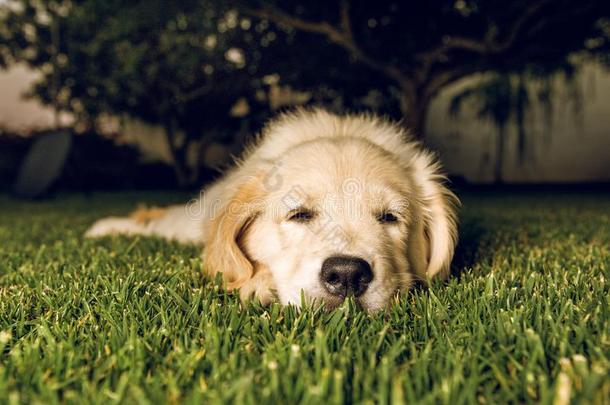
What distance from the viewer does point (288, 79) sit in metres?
16.6

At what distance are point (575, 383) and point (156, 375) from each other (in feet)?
3.94

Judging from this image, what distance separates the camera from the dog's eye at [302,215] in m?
2.72

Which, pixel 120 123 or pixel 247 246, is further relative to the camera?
pixel 120 123

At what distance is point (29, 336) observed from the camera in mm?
1876

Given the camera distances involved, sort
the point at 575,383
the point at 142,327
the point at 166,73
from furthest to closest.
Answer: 1. the point at 166,73
2. the point at 142,327
3. the point at 575,383

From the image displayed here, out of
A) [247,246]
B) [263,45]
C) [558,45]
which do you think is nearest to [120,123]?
[263,45]

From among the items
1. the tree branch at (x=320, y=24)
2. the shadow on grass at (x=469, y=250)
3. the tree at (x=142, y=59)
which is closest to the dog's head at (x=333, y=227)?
the shadow on grass at (x=469, y=250)

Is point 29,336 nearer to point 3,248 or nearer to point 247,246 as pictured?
point 247,246

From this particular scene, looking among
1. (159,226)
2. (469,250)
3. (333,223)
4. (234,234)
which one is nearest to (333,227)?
(333,223)

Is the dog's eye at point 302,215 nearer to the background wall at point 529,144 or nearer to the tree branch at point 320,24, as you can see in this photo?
the tree branch at point 320,24

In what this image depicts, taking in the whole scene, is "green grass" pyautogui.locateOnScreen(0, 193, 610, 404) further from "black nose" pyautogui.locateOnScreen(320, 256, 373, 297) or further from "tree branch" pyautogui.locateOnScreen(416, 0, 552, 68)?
"tree branch" pyautogui.locateOnScreen(416, 0, 552, 68)

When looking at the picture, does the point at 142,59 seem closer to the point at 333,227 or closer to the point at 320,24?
the point at 320,24

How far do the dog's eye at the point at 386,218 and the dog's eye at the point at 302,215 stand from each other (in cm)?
37

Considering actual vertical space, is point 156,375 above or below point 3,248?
above
